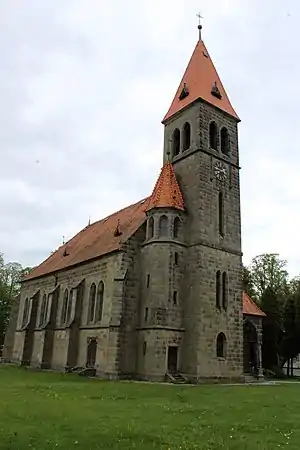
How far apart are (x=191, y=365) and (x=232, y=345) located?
3674 millimetres

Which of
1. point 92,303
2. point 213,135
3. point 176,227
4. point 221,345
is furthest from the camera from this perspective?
point 213,135

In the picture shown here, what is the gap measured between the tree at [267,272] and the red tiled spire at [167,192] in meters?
Result: 27.7

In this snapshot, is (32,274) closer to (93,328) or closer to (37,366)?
(37,366)

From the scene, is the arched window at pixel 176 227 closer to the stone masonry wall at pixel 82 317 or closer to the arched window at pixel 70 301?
the stone masonry wall at pixel 82 317

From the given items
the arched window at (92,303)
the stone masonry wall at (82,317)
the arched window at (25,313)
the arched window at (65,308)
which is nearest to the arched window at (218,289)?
the stone masonry wall at (82,317)

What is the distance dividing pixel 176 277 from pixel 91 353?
828 centimetres

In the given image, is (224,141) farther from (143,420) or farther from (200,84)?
(143,420)

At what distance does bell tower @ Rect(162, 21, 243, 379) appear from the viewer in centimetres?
2881

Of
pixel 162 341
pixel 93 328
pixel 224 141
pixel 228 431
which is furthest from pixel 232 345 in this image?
pixel 228 431

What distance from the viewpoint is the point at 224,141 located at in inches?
1375

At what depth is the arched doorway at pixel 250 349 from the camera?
1467 inches

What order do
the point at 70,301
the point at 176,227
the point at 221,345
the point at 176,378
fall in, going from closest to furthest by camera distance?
the point at 176,378
the point at 221,345
the point at 176,227
the point at 70,301

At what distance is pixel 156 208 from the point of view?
101ft

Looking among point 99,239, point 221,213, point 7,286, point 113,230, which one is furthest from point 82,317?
point 7,286
